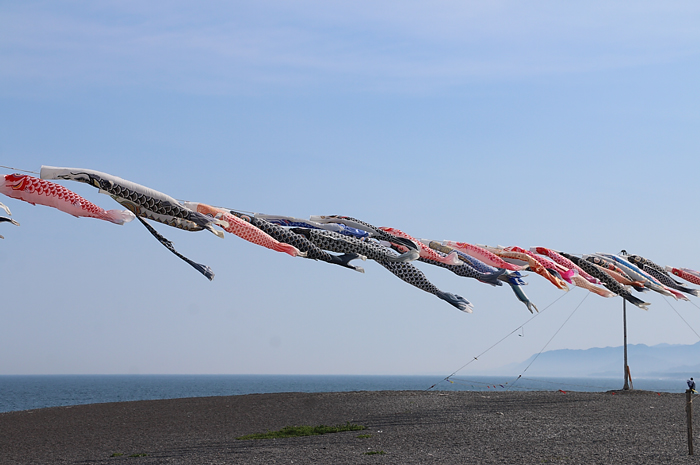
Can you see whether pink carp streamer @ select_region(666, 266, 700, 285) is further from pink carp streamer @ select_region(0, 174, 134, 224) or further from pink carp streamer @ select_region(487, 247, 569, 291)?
pink carp streamer @ select_region(0, 174, 134, 224)

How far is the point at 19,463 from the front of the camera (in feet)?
47.0

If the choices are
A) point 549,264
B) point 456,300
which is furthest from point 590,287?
point 456,300

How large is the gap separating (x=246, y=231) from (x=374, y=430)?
703 centimetres

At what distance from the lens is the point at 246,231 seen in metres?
12.3

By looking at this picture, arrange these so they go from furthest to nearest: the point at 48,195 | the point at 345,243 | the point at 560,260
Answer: the point at 560,260 < the point at 345,243 < the point at 48,195

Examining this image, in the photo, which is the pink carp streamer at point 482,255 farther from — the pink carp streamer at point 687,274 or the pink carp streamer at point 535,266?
the pink carp streamer at point 687,274

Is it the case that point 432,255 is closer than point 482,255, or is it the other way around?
point 432,255

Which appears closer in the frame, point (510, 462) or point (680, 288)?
point (510, 462)

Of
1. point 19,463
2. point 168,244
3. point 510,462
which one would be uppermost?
point 168,244

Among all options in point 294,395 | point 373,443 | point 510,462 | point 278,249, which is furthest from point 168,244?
point 294,395

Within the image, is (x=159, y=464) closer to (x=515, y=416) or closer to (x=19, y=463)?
(x=19, y=463)

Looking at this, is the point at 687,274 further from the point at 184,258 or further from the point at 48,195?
the point at 48,195

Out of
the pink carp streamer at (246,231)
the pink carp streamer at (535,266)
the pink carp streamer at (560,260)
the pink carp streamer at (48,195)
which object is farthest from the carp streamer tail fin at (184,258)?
the pink carp streamer at (560,260)

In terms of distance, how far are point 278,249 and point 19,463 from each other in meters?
8.08
